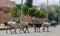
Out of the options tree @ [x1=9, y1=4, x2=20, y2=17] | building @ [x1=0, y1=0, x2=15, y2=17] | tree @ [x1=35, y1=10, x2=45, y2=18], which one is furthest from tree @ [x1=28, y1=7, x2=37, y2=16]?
building @ [x1=0, y1=0, x2=15, y2=17]

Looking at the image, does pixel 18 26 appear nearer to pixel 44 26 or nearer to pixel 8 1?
pixel 44 26

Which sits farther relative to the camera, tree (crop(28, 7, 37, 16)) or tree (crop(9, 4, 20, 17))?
tree (crop(28, 7, 37, 16))

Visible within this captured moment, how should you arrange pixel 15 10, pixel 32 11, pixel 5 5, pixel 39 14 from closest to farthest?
pixel 15 10
pixel 39 14
pixel 32 11
pixel 5 5

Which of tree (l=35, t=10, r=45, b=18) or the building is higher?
the building

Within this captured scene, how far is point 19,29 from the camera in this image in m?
24.5

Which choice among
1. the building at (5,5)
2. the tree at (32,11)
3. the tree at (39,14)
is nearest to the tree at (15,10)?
the tree at (32,11)

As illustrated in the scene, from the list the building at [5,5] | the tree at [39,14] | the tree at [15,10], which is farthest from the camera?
the building at [5,5]

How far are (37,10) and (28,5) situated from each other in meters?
3.56

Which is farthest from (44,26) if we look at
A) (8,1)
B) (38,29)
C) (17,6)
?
(8,1)

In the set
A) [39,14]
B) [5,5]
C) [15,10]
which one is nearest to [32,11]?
[39,14]

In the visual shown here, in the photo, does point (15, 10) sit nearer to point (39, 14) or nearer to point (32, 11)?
point (32, 11)

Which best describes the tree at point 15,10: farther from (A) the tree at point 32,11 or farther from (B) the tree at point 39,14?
(B) the tree at point 39,14

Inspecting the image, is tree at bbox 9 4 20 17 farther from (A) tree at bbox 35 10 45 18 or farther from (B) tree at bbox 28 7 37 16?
(A) tree at bbox 35 10 45 18

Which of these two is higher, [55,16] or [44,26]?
[44,26]
